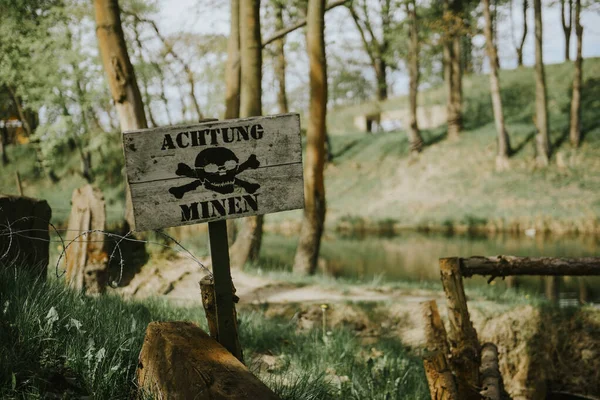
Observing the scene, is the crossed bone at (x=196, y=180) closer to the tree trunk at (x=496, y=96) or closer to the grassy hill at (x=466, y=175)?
the grassy hill at (x=466, y=175)

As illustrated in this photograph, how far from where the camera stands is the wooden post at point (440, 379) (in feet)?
14.1

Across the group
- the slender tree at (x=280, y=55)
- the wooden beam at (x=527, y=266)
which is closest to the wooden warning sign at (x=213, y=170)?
the wooden beam at (x=527, y=266)

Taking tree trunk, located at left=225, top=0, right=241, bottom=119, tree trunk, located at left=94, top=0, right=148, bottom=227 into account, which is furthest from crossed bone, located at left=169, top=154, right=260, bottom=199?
tree trunk, located at left=225, top=0, right=241, bottom=119

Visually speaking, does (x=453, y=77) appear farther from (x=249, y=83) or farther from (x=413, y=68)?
(x=249, y=83)

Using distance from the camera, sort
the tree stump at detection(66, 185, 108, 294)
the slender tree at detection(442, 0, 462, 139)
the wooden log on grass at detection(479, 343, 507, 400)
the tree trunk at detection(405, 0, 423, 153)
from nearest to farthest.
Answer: the wooden log on grass at detection(479, 343, 507, 400), the tree stump at detection(66, 185, 108, 294), the tree trunk at detection(405, 0, 423, 153), the slender tree at detection(442, 0, 462, 139)

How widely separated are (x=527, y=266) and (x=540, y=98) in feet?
55.5

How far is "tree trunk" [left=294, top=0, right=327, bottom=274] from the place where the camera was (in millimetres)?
10070

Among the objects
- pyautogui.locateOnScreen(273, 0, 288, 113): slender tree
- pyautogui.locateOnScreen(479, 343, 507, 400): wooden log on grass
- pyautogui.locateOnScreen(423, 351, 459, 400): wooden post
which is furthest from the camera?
pyautogui.locateOnScreen(273, 0, 288, 113): slender tree

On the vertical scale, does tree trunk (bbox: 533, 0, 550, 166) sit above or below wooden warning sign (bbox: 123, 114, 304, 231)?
above

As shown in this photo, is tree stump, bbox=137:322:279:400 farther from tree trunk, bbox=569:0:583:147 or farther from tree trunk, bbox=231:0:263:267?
tree trunk, bbox=569:0:583:147

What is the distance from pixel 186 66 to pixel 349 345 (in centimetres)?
2073

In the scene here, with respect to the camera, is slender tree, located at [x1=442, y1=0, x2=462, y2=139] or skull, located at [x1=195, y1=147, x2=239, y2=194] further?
slender tree, located at [x1=442, y1=0, x2=462, y2=139]

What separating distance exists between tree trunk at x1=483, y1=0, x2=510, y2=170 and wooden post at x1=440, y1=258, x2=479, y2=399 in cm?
1682

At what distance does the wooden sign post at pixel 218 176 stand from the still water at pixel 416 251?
7.83m
